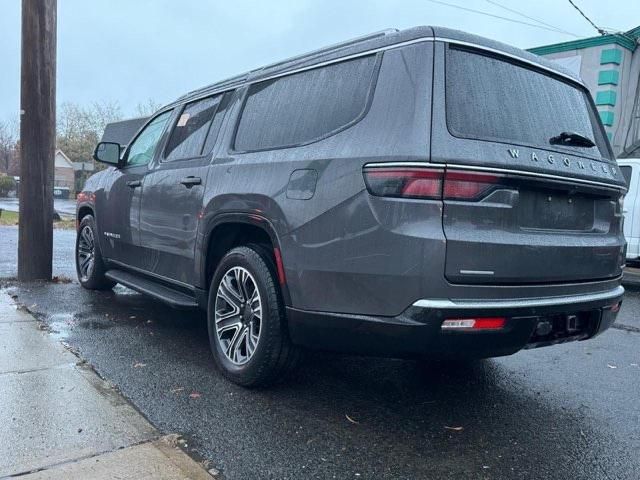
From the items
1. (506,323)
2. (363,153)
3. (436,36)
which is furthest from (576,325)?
(436,36)

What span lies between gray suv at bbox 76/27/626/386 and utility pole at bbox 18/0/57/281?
138 inches

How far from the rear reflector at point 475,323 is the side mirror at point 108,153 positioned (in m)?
4.03

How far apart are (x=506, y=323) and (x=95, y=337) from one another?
3.22 m

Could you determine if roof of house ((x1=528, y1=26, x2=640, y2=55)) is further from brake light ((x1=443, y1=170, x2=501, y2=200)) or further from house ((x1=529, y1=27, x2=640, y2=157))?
brake light ((x1=443, y1=170, x2=501, y2=200))

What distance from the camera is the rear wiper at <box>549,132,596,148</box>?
3.18 meters

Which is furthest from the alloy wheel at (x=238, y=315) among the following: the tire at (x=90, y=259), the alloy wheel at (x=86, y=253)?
the alloy wheel at (x=86, y=253)

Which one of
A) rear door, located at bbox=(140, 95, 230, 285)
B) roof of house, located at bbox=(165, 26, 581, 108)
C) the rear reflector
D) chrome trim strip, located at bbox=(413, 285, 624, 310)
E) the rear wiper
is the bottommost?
the rear reflector

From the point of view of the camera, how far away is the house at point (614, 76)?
49.2ft

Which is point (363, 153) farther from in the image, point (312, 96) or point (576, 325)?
point (576, 325)

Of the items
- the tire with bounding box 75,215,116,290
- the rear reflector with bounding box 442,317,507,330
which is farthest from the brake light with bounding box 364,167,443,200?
the tire with bounding box 75,215,116,290

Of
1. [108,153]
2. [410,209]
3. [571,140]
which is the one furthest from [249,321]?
[108,153]

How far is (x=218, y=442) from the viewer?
2877 millimetres

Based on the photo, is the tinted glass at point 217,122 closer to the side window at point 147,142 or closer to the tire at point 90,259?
the side window at point 147,142

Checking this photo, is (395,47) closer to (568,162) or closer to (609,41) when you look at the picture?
(568,162)
